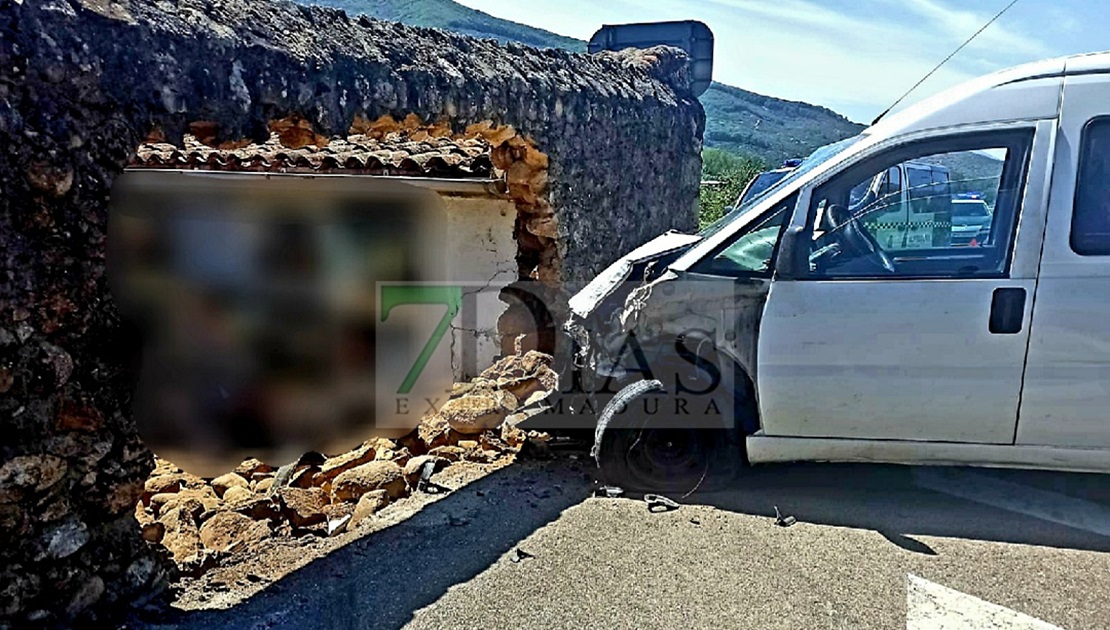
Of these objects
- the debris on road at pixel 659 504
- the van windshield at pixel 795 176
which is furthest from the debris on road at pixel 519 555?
the van windshield at pixel 795 176

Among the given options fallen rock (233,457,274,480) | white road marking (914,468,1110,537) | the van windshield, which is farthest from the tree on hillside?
white road marking (914,468,1110,537)

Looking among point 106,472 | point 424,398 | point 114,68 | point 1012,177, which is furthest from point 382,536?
point 424,398

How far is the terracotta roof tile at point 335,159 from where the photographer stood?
7.80m

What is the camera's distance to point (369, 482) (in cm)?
518

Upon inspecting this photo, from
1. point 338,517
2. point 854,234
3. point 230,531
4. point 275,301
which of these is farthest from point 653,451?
point 275,301

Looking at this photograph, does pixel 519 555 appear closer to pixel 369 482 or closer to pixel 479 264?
pixel 369 482

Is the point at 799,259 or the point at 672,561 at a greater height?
the point at 799,259

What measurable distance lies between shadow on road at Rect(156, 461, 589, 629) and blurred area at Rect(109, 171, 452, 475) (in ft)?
6.42

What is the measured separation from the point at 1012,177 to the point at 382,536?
363cm

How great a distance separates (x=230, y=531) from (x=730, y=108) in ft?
84.1

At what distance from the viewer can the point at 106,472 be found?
3.29 m

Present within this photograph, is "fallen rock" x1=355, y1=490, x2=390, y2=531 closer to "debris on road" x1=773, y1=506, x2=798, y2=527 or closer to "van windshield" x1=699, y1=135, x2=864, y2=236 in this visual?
"debris on road" x1=773, y1=506, x2=798, y2=527

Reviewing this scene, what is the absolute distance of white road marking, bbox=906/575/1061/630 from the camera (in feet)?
A: 10.3

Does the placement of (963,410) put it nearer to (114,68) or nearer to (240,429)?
(114,68)
